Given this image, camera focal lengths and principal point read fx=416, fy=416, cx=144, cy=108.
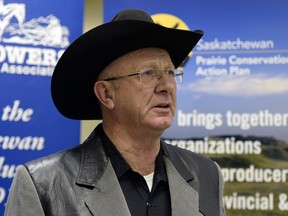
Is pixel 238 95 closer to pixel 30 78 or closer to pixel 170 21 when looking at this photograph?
pixel 170 21

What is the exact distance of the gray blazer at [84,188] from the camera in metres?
1.19

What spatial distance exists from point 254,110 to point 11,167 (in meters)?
1.37

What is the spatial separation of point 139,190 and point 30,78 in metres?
1.16

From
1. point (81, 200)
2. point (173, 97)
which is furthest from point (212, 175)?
point (81, 200)

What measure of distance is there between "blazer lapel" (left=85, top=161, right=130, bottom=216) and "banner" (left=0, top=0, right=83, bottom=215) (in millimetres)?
1046

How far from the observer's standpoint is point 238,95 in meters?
2.41

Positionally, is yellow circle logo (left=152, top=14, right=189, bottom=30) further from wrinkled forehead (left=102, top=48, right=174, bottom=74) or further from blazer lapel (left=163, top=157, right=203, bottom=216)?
blazer lapel (left=163, top=157, right=203, bottom=216)

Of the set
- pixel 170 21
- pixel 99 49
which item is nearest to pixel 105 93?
pixel 99 49

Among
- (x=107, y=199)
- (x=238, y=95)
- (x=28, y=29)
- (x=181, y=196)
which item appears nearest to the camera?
(x=107, y=199)

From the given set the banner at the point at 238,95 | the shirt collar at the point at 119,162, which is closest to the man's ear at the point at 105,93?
the shirt collar at the point at 119,162

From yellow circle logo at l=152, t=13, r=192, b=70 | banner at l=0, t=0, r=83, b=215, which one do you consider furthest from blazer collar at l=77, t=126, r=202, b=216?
yellow circle logo at l=152, t=13, r=192, b=70

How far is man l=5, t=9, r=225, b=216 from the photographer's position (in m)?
1.21

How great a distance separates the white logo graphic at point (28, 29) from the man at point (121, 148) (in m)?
0.86

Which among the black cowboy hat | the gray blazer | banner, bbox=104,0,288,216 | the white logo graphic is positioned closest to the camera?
the gray blazer
